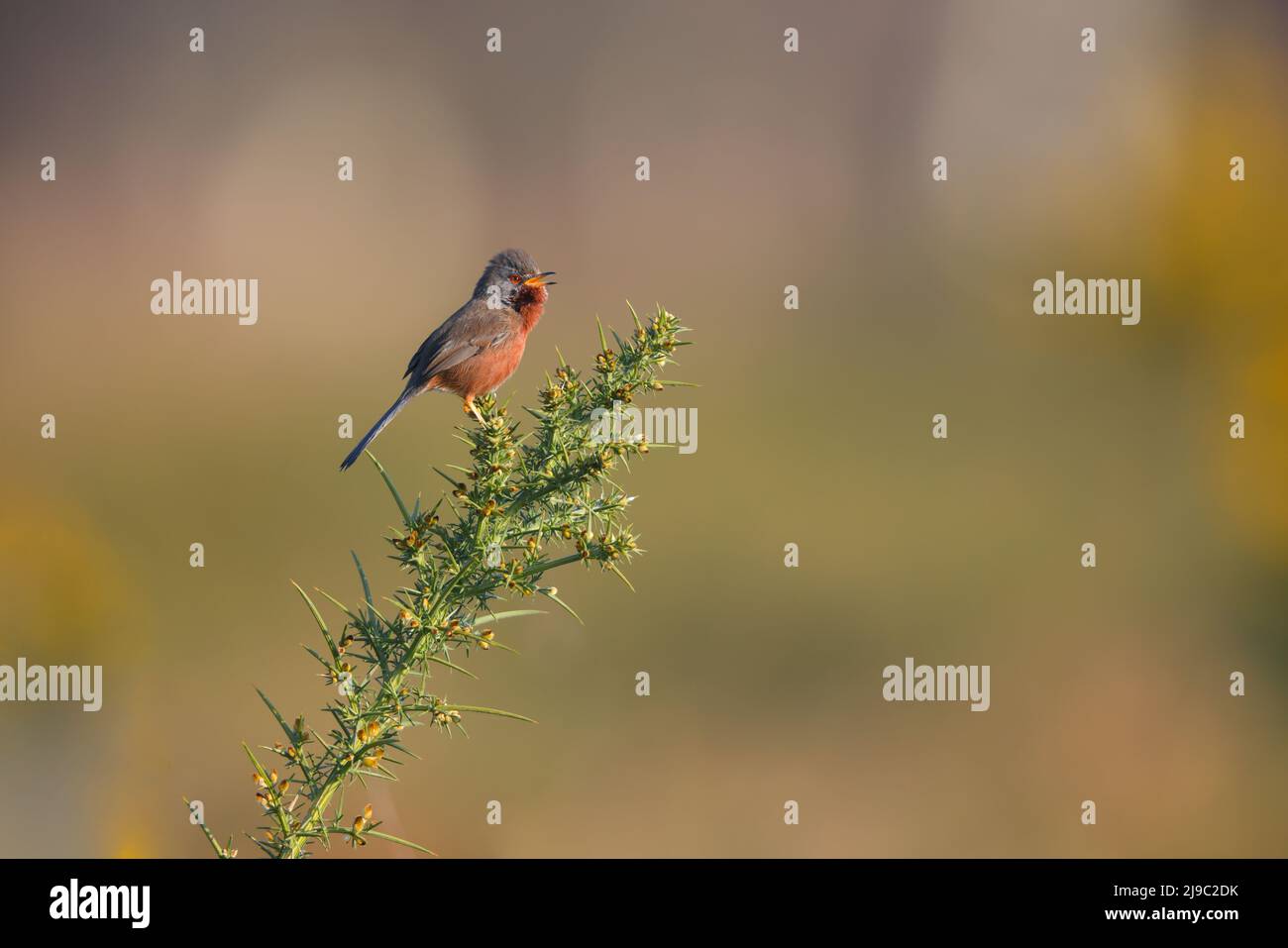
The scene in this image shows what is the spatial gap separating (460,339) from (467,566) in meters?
2.57

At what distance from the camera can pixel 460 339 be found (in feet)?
14.5

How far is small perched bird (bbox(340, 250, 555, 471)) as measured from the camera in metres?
4.42

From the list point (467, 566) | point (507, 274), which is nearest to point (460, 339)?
point (507, 274)

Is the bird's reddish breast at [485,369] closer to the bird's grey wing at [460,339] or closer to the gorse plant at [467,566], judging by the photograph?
the bird's grey wing at [460,339]

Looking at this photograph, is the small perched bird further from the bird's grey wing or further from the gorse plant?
the gorse plant

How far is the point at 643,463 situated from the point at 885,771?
278cm

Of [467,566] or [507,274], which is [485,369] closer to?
[507,274]

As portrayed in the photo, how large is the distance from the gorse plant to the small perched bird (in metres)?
2.18

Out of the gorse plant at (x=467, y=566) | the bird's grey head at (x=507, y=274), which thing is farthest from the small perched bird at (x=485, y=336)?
the gorse plant at (x=467, y=566)

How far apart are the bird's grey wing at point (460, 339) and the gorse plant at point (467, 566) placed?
2166 mm

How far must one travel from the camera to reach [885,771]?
6.71m

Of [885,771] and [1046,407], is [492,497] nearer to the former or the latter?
[885,771]

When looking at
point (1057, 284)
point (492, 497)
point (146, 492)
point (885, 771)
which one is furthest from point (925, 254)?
point (492, 497)

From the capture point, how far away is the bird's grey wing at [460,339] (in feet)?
14.5
